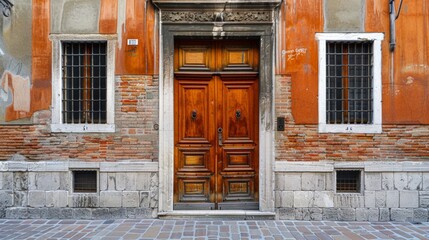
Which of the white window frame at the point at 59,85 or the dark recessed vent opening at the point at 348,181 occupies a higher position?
the white window frame at the point at 59,85

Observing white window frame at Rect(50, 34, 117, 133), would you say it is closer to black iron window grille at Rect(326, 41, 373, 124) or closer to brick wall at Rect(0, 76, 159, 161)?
brick wall at Rect(0, 76, 159, 161)

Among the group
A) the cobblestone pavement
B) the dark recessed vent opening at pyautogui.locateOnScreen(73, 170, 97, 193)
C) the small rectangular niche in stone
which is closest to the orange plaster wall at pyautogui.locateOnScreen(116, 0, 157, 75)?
the dark recessed vent opening at pyautogui.locateOnScreen(73, 170, 97, 193)

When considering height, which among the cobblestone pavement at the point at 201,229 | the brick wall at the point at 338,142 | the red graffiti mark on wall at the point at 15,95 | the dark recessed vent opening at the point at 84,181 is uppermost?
the red graffiti mark on wall at the point at 15,95

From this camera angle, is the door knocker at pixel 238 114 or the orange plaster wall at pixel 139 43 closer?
the orange plaster wall at pixel 139 43

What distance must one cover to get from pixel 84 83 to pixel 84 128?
0.94 metres

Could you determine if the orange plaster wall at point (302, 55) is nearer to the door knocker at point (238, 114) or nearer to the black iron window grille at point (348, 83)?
the black iron window grille at point (348, 83)

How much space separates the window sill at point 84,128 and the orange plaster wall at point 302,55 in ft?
12.0

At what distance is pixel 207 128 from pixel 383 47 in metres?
3.90

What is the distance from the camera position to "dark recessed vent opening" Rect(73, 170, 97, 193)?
7.07 m

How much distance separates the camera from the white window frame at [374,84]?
691 centimetres

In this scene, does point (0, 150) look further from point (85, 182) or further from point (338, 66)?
point (338, 66)

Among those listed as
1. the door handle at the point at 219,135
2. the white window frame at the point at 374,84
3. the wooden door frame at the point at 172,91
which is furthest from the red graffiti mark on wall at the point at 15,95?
the white window frame at the point at 374,84

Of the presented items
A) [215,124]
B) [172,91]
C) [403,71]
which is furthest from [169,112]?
[403,71]

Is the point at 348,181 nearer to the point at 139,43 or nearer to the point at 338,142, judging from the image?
the point at 338,142
